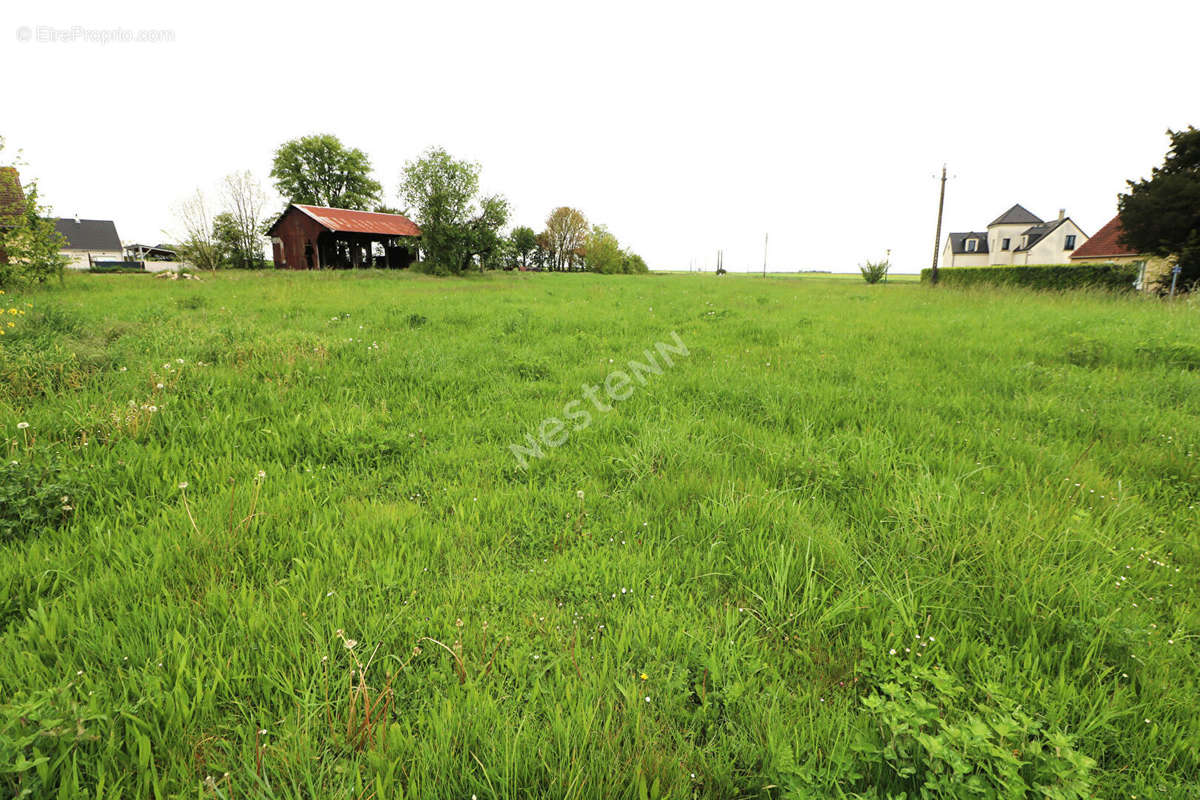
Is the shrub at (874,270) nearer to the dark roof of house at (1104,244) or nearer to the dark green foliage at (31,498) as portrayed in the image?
the dark roof of house at (1104,244)

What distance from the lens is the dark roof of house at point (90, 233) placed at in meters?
57.8

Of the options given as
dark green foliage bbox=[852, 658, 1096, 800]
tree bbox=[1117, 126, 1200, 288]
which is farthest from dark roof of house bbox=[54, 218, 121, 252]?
tree bbox=[1117, 126, 1200, 288]

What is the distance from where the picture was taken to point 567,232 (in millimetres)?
75062

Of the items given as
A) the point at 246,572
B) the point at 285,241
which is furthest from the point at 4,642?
the point at 285,241

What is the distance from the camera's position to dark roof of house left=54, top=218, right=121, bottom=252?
57.8 m

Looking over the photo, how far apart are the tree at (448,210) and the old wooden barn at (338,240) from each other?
3641mm

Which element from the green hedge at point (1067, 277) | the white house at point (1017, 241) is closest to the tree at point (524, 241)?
the green hedge at point (1067, 277)

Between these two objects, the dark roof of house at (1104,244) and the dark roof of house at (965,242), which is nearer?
the dark roof of house at (1104,244)

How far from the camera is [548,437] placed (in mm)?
3992

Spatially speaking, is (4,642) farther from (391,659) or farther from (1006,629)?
(1006,629)

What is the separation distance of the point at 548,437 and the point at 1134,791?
11.4ft

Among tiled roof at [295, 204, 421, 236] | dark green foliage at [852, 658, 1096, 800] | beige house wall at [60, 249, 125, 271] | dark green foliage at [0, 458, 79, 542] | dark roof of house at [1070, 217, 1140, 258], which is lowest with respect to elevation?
dark green foliage at [852, 658, 1096, 800]

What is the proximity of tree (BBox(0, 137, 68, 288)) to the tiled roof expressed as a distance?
1498cm

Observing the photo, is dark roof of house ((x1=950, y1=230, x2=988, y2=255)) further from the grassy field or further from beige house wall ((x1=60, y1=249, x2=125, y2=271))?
beige house wall ((x1=60, y1=249, x2=125, y2=271))
